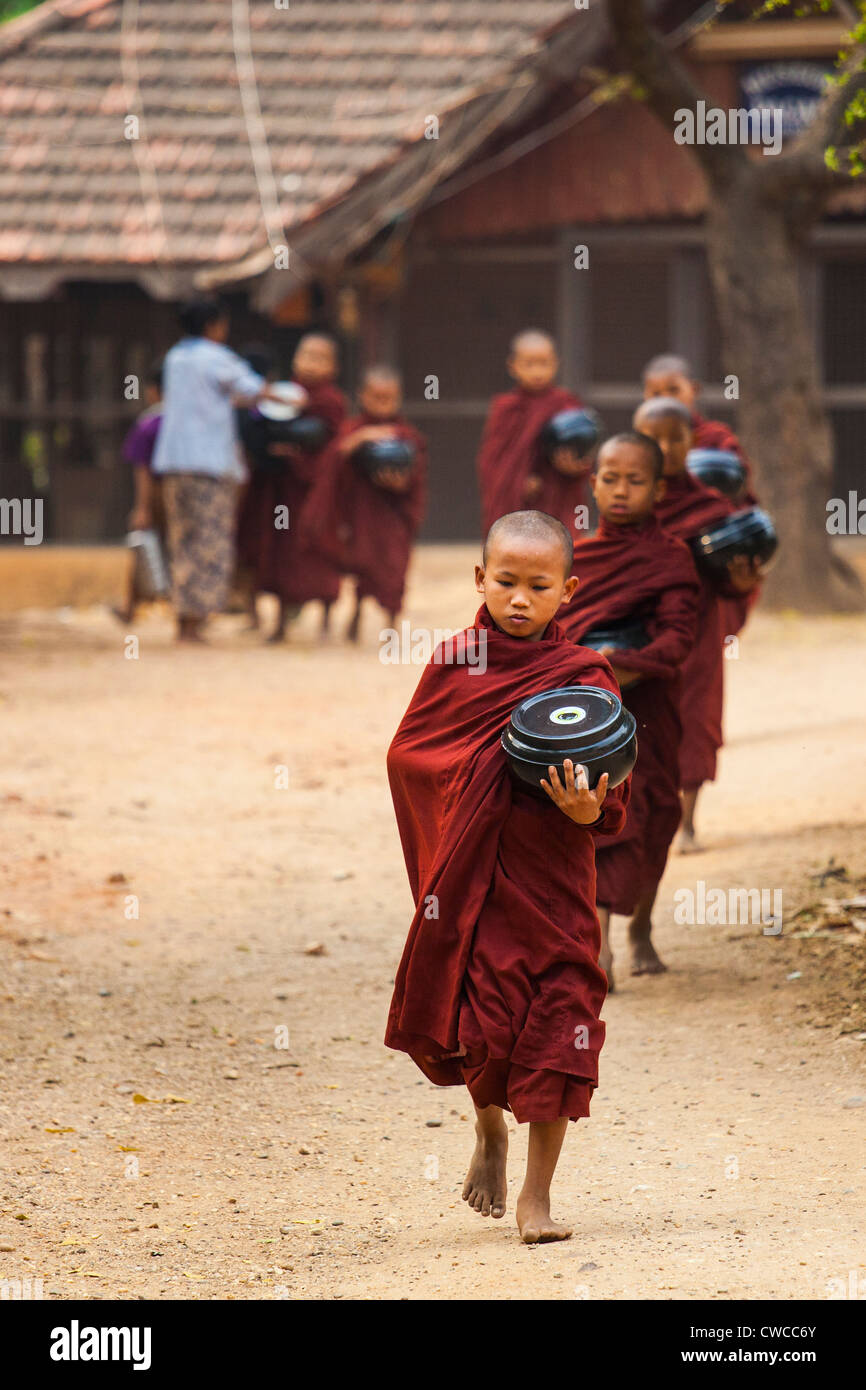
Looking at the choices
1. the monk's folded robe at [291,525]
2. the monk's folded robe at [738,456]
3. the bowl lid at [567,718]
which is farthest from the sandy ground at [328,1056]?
the monk's folded robe at [291,525]

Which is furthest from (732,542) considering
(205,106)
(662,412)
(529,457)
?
(205,106)

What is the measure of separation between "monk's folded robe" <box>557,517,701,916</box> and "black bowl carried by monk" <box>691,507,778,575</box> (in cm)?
54

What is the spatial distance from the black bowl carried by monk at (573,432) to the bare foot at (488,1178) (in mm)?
6658

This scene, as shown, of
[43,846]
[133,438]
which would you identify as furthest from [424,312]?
[43,846]

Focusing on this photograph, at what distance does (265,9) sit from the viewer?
17359 millimetres

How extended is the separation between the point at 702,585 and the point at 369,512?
20.4 ft

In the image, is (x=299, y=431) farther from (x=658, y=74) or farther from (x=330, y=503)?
(x=658, y=74)

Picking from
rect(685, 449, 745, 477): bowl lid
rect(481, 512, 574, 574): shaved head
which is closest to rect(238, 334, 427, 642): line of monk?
rect(685, 449, 745, 477): bowl lid

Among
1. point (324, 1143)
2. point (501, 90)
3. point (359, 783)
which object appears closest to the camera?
point (324, 1143)

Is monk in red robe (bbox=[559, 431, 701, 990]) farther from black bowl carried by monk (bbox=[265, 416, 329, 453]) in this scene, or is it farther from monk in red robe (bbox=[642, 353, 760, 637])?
black bowl carried by monk (bbox=[265, 416, 329, 453])

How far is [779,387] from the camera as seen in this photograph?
42.5ft

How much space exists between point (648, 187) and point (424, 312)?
2359 mm

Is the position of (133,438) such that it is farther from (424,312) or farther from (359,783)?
(424,312)

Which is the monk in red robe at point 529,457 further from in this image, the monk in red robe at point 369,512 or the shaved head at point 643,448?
the shaved head at point 643,448
